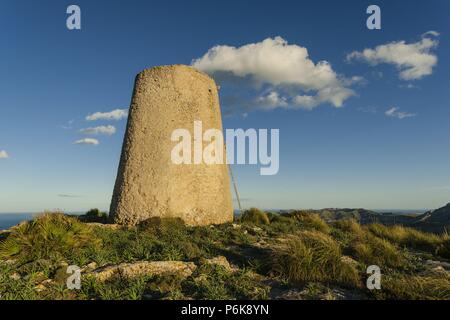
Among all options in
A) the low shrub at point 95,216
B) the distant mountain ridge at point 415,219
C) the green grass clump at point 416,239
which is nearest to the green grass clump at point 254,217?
the green grass clump at point 416,239

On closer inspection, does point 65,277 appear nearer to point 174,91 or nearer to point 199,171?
point 199,171

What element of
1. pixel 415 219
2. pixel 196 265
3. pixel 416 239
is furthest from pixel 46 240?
pixel 415 219

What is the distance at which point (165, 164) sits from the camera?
11773 millimetres

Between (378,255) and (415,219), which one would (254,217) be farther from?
(415,219)

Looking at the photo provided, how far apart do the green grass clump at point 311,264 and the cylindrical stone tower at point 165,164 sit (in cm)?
507

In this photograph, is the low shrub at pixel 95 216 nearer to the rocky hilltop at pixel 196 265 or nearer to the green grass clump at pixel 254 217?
the rocky hilltop at pixel 196 265

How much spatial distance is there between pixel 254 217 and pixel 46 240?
8412 millimetres

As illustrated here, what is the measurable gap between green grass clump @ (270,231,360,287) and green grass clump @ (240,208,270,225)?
6072 millimetres

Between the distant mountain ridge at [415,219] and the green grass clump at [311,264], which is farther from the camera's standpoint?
the distant mountain ridge at [415,219]

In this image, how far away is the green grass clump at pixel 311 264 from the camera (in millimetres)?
6571

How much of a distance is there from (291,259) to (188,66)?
29.0ft

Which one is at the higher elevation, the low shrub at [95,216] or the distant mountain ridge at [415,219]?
the low shrub at [95,216]
